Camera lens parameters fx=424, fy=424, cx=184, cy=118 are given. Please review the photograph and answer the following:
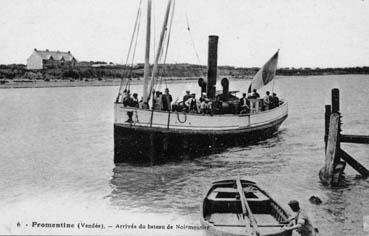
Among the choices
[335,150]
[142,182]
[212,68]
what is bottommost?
[142,182]

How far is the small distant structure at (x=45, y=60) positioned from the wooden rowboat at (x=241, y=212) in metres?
88.6

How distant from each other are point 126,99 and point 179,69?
87256mm

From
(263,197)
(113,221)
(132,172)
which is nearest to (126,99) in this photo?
(132,172)

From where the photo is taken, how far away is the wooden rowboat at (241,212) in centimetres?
803

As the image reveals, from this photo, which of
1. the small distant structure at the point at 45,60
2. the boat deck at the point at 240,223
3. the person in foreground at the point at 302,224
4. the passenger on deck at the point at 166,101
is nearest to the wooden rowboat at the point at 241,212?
the boat deck at the point at 240,223

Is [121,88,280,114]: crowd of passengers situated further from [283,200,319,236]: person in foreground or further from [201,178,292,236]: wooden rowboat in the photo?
[283,200,319,236]: person in foreground

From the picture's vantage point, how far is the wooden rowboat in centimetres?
803

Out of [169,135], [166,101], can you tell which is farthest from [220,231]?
[166,101]

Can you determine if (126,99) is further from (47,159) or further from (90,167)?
(47,159)

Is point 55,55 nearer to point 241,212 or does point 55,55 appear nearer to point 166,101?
point 166,101

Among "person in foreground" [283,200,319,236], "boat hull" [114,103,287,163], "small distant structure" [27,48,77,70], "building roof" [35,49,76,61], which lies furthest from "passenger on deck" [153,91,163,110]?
"building roof" [35,49,76,61]

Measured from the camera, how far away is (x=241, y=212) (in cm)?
945

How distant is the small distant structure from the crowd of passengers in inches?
3123

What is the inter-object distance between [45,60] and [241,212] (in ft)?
299
